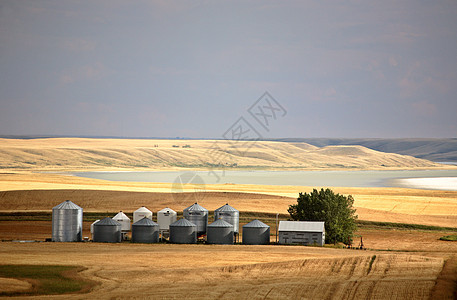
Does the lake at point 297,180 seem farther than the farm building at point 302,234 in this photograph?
Yes

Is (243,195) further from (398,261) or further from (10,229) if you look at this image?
(398,261)

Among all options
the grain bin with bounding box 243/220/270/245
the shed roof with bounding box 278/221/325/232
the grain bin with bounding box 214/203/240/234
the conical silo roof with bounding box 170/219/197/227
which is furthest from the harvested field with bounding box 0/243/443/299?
the grain bin with bounding box 214/203/240/234

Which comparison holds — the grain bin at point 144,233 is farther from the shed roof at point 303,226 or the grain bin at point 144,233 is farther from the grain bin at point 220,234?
the shed roof at point 303,226

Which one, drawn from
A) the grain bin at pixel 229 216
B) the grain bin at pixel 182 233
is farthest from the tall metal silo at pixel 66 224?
the grain bin at pixel 229 216

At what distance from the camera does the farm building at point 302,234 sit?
46.7 metres

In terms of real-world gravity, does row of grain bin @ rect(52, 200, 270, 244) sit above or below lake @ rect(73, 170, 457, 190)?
below

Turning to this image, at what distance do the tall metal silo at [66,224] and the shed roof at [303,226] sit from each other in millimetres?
15987

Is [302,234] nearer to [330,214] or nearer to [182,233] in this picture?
[330,214]

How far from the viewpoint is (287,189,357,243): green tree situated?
49250 millimetres

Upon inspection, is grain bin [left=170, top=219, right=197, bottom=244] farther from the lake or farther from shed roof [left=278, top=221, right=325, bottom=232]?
the lake

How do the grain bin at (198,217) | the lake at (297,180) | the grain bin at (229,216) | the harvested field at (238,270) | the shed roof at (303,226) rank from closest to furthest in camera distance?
1. the harvested field at (238,270)
2. the shed roof at (303,226)
3. the grain bin at (198,217)
4. the grain bin at (229,216)
5. the lake at (297,180)

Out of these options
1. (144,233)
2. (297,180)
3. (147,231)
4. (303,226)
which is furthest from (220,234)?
(297,180)

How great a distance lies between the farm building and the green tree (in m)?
2.37

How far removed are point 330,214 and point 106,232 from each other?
18.3 metres
